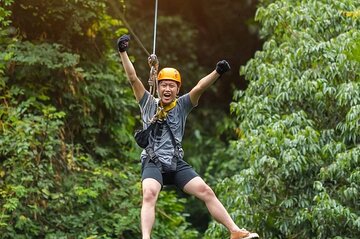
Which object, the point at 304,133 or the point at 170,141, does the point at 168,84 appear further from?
the point at 304,133

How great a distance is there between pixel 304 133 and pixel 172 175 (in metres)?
3.05

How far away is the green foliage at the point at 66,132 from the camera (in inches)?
484

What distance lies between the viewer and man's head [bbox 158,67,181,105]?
8.52 metres

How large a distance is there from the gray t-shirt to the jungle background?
9.39 feet

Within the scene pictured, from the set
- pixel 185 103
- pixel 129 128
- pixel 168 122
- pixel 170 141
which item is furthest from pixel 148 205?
pixel 129 128

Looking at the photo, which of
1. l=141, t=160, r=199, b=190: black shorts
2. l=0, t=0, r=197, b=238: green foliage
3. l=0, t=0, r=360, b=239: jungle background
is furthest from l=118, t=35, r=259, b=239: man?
l=0, t=0, r=197, b=238: green foliage

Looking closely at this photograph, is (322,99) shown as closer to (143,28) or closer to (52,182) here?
(52,182)

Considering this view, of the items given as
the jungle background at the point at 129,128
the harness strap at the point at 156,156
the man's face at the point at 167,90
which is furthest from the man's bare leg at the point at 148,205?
the jungle background at the point at 129,128

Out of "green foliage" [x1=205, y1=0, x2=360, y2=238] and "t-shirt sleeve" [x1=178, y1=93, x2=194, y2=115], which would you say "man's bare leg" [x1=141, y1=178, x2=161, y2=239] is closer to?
"t-shirt sleeve" [x1=178, y1=93, x2=194, y2=115]

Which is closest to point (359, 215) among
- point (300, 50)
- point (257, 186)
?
point (257, 186)

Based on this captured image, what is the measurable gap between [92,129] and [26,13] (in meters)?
1.70

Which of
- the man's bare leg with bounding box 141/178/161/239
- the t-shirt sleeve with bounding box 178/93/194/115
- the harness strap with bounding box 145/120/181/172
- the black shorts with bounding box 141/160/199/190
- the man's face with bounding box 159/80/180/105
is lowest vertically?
the man's bare leg with bounding box 141/178/161/239

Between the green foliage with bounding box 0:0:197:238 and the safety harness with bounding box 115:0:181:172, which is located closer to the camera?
the safety harness with bounding box 115:0:181:172

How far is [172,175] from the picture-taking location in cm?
866
